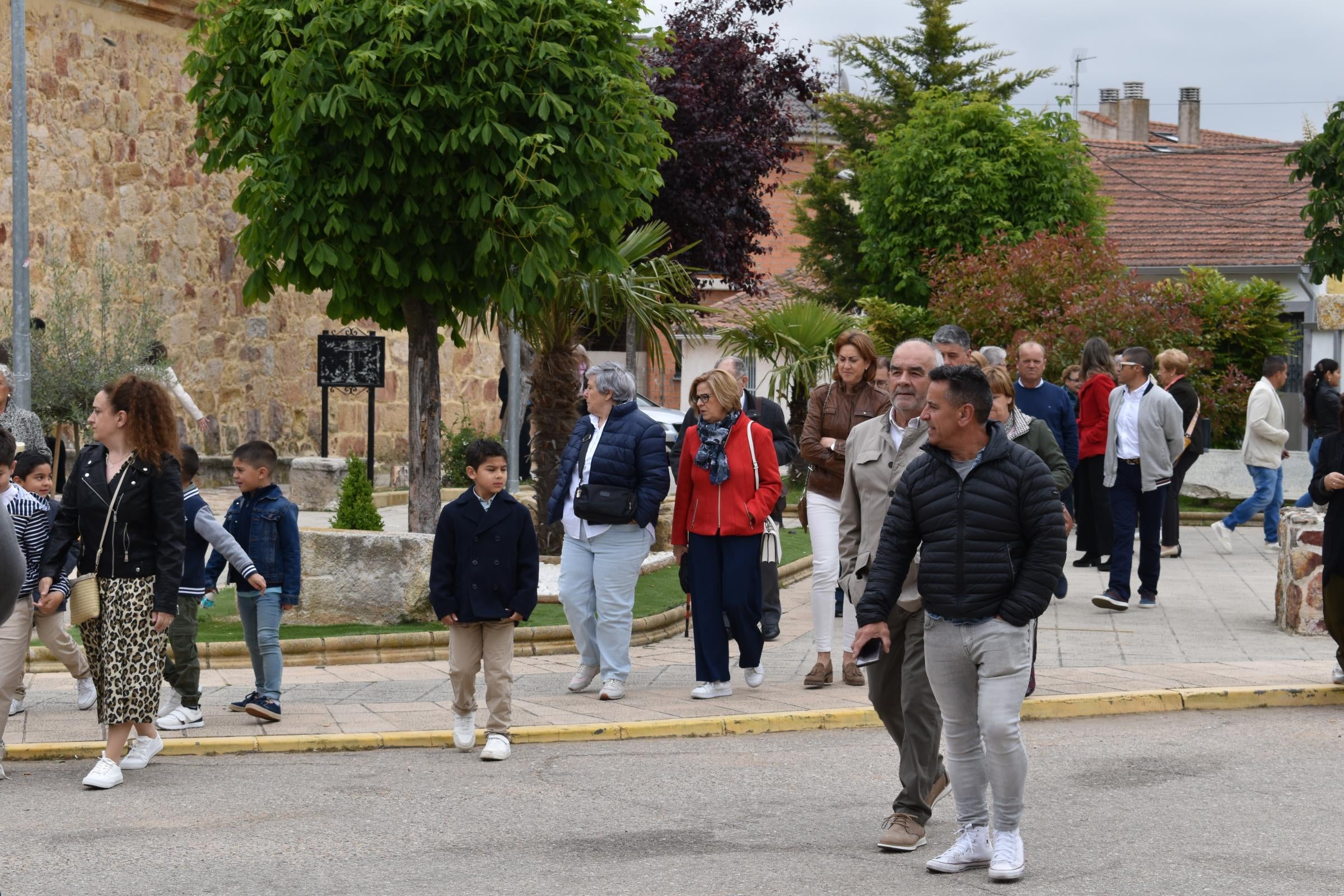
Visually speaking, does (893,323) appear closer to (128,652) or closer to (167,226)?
(167,226)

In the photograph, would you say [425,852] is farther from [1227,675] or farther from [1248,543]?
[1248,543]

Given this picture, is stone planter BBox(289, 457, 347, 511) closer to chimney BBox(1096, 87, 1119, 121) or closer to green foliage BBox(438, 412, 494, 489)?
green foliage BBox(438, 412, 494, 489)

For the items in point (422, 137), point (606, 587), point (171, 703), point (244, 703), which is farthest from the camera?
point (422, 137)

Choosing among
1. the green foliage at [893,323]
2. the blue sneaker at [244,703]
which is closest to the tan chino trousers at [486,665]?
the blue sneaker at [244,703]

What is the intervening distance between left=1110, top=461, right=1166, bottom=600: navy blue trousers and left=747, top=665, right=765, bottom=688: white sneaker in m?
3.90

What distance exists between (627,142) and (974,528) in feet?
22.0

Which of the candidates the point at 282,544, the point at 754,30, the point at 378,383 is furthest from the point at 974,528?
the point at 754,30

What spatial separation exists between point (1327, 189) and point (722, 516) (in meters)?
11.7

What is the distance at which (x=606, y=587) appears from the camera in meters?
9.26

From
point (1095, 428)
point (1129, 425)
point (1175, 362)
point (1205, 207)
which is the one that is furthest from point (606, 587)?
point (1205, 207)

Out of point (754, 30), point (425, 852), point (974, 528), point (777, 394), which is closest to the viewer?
point (974, 528)

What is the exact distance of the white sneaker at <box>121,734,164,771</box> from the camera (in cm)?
764

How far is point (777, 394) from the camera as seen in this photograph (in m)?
23.0

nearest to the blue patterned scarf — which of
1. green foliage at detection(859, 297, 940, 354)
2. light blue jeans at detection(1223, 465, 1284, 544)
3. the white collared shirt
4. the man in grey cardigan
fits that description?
the man in grey cardigan
